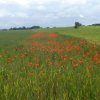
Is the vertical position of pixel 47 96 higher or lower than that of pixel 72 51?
higher

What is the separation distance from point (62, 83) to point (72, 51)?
8.26m

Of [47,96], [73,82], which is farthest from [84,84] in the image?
[47,96]

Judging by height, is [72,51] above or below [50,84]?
below

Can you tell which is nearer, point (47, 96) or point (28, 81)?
point (47, 96)

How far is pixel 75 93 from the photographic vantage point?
5.78m

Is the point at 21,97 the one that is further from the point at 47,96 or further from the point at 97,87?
the point at 97,87

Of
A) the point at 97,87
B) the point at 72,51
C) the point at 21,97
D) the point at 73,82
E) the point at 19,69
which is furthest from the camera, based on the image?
the point at 72,51

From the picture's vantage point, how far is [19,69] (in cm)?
929

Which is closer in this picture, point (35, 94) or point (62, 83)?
point (35, 94)

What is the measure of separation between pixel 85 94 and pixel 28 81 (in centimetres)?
153

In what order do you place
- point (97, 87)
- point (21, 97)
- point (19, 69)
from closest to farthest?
point (21, 97)
point (97, 87)
point (19, 69)

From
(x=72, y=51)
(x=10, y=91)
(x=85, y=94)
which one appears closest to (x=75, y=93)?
(x=85, y=94)

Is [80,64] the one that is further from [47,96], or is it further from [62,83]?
[47,96]

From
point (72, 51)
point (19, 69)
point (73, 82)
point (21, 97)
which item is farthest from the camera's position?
point (72, 51)
